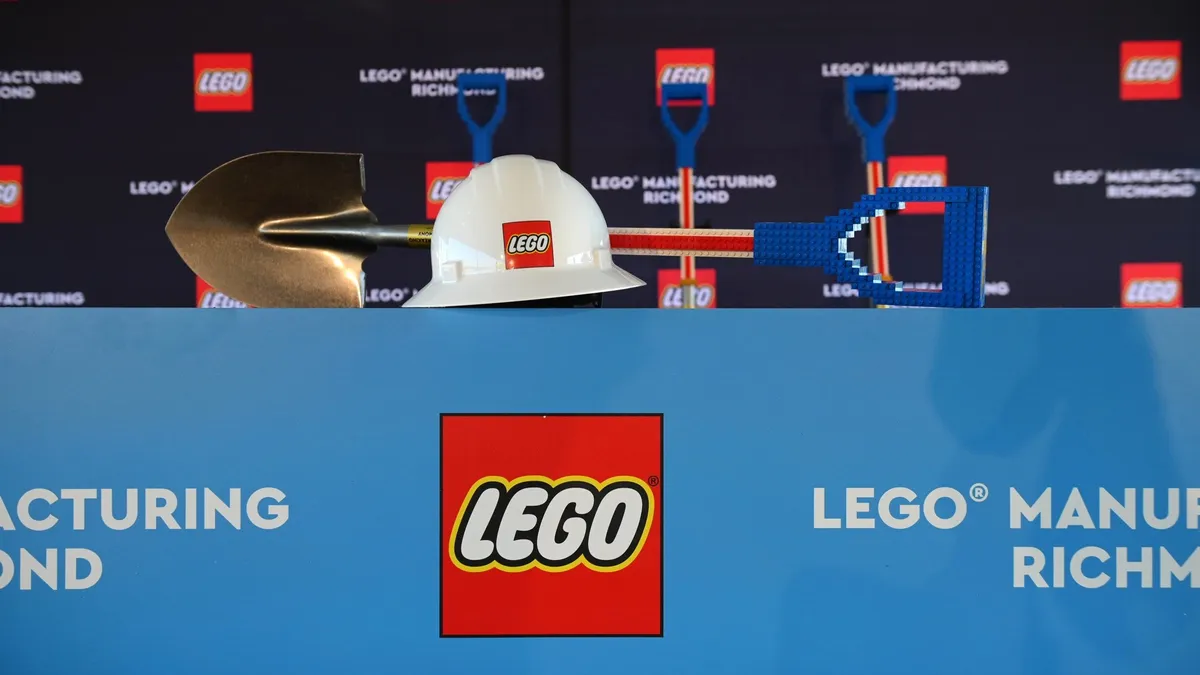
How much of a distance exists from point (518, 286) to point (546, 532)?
0.33m

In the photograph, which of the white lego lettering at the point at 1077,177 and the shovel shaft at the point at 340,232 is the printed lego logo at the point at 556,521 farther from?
the white lego lettering at the point at 1077,177

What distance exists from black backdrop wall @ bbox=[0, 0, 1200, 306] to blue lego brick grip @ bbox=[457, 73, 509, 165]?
169mm

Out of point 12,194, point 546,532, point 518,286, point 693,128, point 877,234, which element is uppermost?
point 693,128

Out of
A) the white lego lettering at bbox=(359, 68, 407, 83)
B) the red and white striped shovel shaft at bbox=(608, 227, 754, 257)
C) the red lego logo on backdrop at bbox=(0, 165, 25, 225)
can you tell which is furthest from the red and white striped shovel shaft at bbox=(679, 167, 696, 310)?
the red lego logo on backdrop at bbox=(0, 165, 25, 225)

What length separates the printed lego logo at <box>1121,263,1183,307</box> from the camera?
3104 mm

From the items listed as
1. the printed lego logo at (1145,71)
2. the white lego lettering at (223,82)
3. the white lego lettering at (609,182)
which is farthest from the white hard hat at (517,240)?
the printed lego logo at (1145,71)

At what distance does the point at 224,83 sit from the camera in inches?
123

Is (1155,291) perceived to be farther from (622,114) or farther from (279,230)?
(279,230)

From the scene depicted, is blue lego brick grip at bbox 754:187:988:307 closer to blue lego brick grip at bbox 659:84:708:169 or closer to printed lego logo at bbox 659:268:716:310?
blue lego brick grip at bbox 659:84:708:169

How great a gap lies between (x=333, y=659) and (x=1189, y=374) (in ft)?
3.56

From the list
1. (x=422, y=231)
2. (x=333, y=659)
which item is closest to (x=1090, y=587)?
(x=333, y=659)

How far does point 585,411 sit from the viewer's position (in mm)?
992

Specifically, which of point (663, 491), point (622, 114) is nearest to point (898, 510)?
point (663, 491)

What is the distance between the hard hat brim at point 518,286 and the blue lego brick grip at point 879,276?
228 mm
